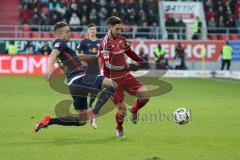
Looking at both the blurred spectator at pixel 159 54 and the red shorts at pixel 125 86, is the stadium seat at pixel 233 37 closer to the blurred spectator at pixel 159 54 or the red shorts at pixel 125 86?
the blurred spectator at pixel 159 54

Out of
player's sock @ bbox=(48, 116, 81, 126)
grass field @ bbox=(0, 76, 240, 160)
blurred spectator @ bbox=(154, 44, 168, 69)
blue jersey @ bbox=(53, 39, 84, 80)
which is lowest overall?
grass field @ bbox=(0, 76, 240, 160)

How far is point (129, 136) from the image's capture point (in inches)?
445

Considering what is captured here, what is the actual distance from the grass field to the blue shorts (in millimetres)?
639

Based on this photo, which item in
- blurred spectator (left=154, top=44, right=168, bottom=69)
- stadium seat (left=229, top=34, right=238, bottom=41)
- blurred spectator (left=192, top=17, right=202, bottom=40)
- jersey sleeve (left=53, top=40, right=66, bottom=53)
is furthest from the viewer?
stadium seat (left=229, top=34, right=238, bottom=41)

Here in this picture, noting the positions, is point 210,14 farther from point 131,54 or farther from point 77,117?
point 77,117

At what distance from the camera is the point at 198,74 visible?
32.3 m

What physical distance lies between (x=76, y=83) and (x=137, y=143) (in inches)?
58.5

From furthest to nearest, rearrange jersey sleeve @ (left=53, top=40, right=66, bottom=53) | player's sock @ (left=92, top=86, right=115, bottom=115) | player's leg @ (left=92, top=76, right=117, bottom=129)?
player's sock @ (left=92, top=86, right=115, bottom=115) → player's leg @ (left=92, top=76, right=117, bottom=129) → jersey sleeve @ (left=53, top=40, right=66, bottom=53)

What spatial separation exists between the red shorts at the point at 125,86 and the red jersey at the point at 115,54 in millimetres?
97

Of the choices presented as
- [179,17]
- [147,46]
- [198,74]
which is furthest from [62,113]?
[179,17]

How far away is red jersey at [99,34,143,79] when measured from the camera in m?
11.3

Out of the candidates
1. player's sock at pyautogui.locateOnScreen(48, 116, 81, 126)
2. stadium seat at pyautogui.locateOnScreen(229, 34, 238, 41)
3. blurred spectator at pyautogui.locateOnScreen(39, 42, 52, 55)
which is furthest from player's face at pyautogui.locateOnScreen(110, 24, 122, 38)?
stadium seat at pyautogui.locateOnScreen(229, 34, 238, 41)

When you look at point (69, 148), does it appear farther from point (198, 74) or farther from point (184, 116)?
point (198, 74)

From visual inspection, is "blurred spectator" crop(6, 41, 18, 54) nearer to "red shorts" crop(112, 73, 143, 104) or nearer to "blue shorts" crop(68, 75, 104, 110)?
"red shorts" crop(112, 73, 143, 104)
